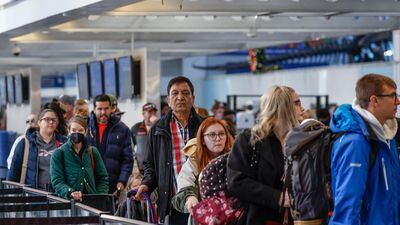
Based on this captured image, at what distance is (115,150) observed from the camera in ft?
36.6

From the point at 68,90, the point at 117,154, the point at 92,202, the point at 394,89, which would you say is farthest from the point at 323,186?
the point at 68,90

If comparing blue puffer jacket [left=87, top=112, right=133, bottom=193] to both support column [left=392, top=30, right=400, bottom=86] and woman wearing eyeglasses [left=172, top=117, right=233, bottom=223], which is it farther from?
support column [left=392, top=30, right=400, bottom=86]

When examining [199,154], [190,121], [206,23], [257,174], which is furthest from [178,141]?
[206,23]

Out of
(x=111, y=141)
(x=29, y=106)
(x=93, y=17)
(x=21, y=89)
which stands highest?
(x=93, y=17)

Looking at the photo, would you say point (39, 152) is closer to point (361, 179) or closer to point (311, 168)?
point (311, 168)

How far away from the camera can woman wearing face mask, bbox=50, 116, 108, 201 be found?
31.1 feet

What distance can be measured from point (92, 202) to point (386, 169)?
4.18 metres

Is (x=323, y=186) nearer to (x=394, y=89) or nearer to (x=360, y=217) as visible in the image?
(x=360, y=217)

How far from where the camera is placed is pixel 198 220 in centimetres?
670

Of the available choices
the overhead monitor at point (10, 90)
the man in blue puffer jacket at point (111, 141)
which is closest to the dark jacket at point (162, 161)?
the man in blue puffer jacket at point (111, 141)

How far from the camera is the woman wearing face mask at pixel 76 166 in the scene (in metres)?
9.47

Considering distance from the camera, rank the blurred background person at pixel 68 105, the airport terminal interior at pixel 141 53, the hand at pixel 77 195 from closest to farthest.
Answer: the hand at pixel 77 195 < the airport terminal interior at pixel 141 53 < the blurred background person at pixel 68 105

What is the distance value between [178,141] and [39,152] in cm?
264

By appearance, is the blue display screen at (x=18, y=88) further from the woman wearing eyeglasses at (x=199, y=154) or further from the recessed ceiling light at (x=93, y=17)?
the woman wearing eyeglasses at (x=199, y=154)
